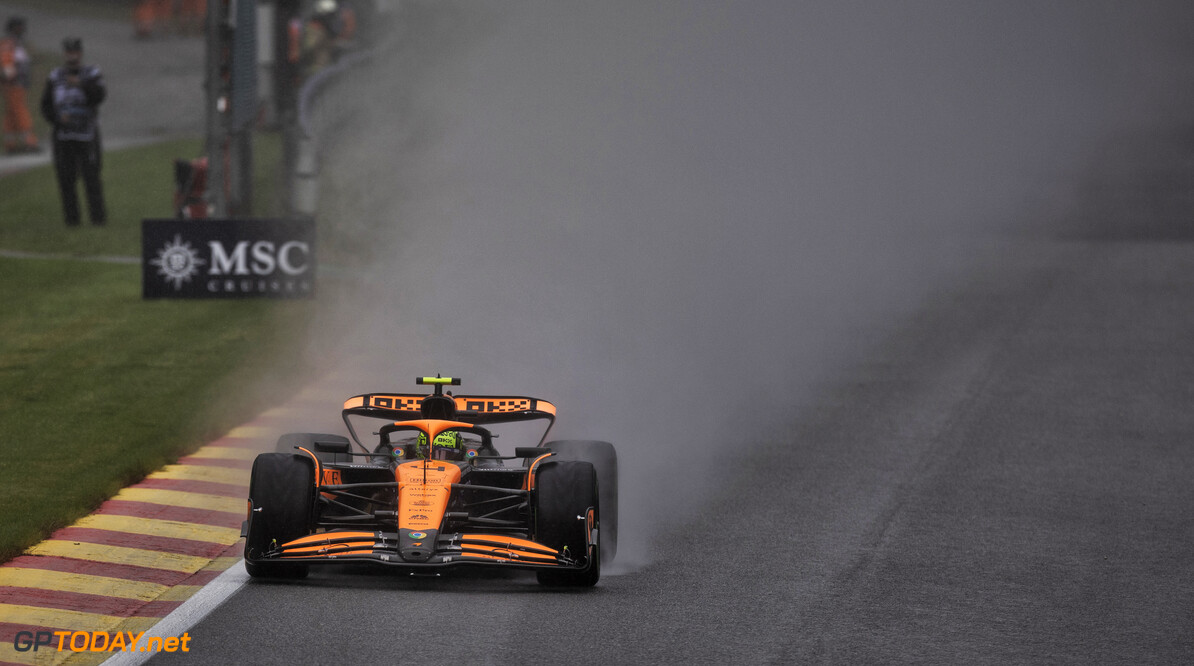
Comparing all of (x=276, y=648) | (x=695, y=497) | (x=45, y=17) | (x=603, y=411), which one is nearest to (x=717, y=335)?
(x=603, y=411)

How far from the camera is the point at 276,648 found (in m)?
7.12

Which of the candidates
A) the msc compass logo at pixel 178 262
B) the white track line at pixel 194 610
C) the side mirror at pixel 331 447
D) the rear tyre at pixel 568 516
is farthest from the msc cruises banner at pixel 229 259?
the rear tyre at pixel 568 516

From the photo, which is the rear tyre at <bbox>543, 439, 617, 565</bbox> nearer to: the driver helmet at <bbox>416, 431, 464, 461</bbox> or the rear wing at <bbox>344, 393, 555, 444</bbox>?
the rear wing at <bbox>344, 393, 555, 444</bbox>

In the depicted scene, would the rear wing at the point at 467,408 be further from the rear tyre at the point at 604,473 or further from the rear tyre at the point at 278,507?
the rear tyre at the point at 278,507

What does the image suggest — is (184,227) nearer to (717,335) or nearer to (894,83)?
(717,335)

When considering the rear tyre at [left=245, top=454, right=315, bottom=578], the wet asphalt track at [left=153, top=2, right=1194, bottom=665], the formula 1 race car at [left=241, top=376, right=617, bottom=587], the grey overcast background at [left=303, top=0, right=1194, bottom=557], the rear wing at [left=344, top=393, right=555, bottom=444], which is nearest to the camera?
the wet asphalt track at [left=153, top=2, right=1194, bottom=665]

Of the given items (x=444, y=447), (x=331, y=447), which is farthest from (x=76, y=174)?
(x=444, y=447)

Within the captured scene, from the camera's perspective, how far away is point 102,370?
14.4 m

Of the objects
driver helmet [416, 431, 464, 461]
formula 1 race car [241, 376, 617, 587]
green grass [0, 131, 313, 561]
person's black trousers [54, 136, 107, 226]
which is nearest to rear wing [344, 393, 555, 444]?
formula 1 race car [241, 376, 617, 587]

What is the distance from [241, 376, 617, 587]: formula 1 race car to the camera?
8016 millimetres

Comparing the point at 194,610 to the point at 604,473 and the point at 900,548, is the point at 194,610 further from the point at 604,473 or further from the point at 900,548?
the point at 900,548

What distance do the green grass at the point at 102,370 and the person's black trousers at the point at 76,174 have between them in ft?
1.05

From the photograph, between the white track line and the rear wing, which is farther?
the rear wing

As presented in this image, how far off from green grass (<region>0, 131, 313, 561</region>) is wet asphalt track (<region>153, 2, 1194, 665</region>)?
9.04 ft
